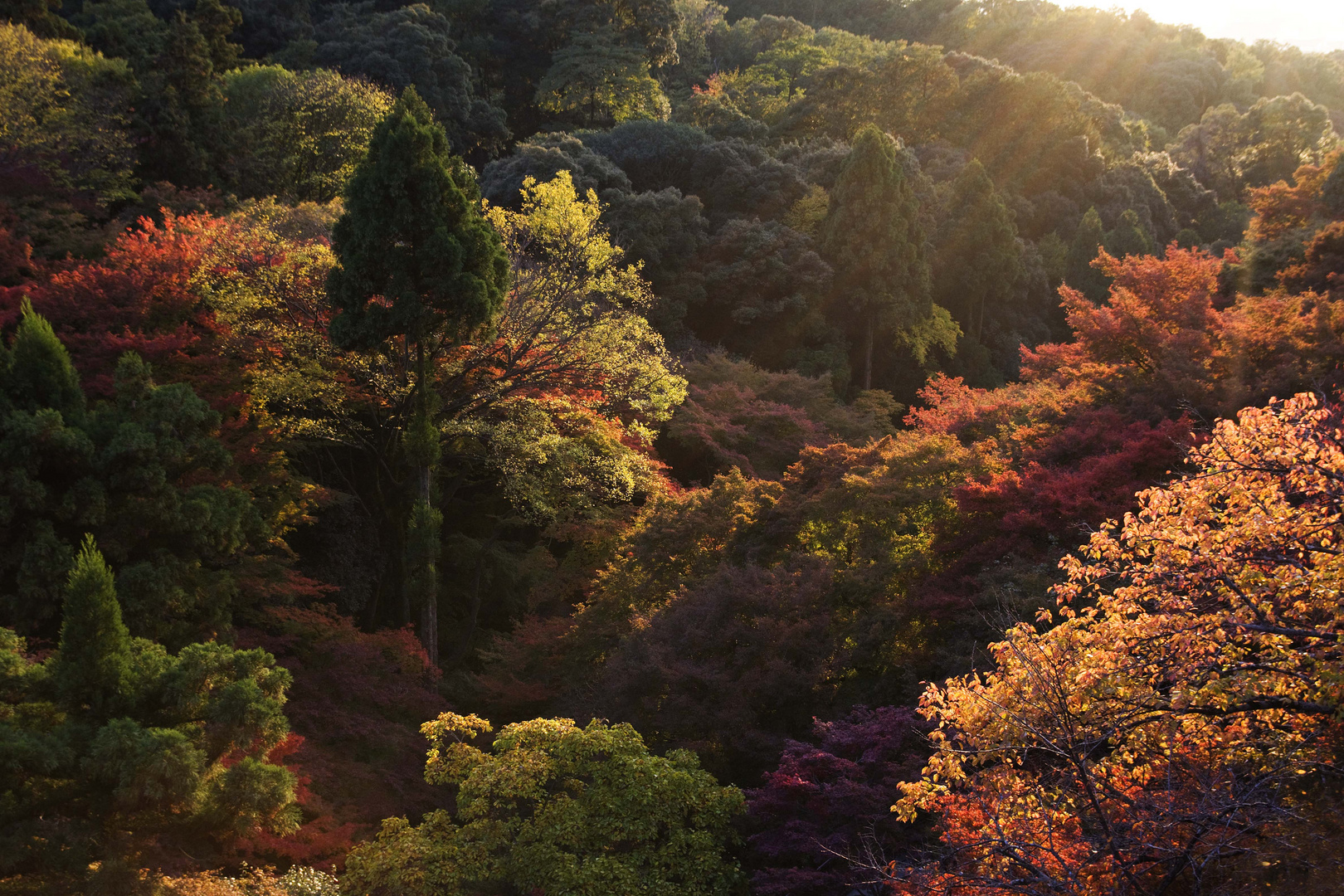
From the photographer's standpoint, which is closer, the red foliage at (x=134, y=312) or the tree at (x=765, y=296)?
the red foliage at (x=134, y=312)

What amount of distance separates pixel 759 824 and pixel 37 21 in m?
28.6

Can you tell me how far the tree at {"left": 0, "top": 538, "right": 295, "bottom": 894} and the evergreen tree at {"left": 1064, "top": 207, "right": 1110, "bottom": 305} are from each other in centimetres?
3108

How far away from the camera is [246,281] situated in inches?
545

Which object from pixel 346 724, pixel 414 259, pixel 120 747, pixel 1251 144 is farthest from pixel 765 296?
pixel 1251 144

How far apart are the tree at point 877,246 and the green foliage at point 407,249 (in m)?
15.2

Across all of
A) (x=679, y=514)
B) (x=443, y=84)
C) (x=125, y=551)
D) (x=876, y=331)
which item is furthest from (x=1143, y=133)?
(x=125, y=551)

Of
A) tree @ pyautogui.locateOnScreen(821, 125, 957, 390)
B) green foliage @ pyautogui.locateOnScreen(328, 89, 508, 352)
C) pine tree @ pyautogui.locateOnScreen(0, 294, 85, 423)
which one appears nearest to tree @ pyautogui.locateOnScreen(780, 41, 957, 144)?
tree @ pyautogui.locateOnScreen(821, 125, 957, 390)

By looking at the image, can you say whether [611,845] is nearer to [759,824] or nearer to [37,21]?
[759,824]

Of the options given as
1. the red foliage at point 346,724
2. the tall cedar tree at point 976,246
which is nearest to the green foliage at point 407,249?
the red foliage at point 346,724

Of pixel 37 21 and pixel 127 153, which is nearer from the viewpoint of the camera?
pixel 127 153

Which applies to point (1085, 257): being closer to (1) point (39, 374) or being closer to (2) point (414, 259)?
(2) point (414, 259)

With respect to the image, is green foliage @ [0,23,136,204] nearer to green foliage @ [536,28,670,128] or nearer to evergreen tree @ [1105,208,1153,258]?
green foliage @ [536,28,670,128]

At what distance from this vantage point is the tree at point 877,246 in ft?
84.6

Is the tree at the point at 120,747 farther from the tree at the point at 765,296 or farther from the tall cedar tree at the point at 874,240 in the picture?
the tall cedar tree at the point at 874,240
